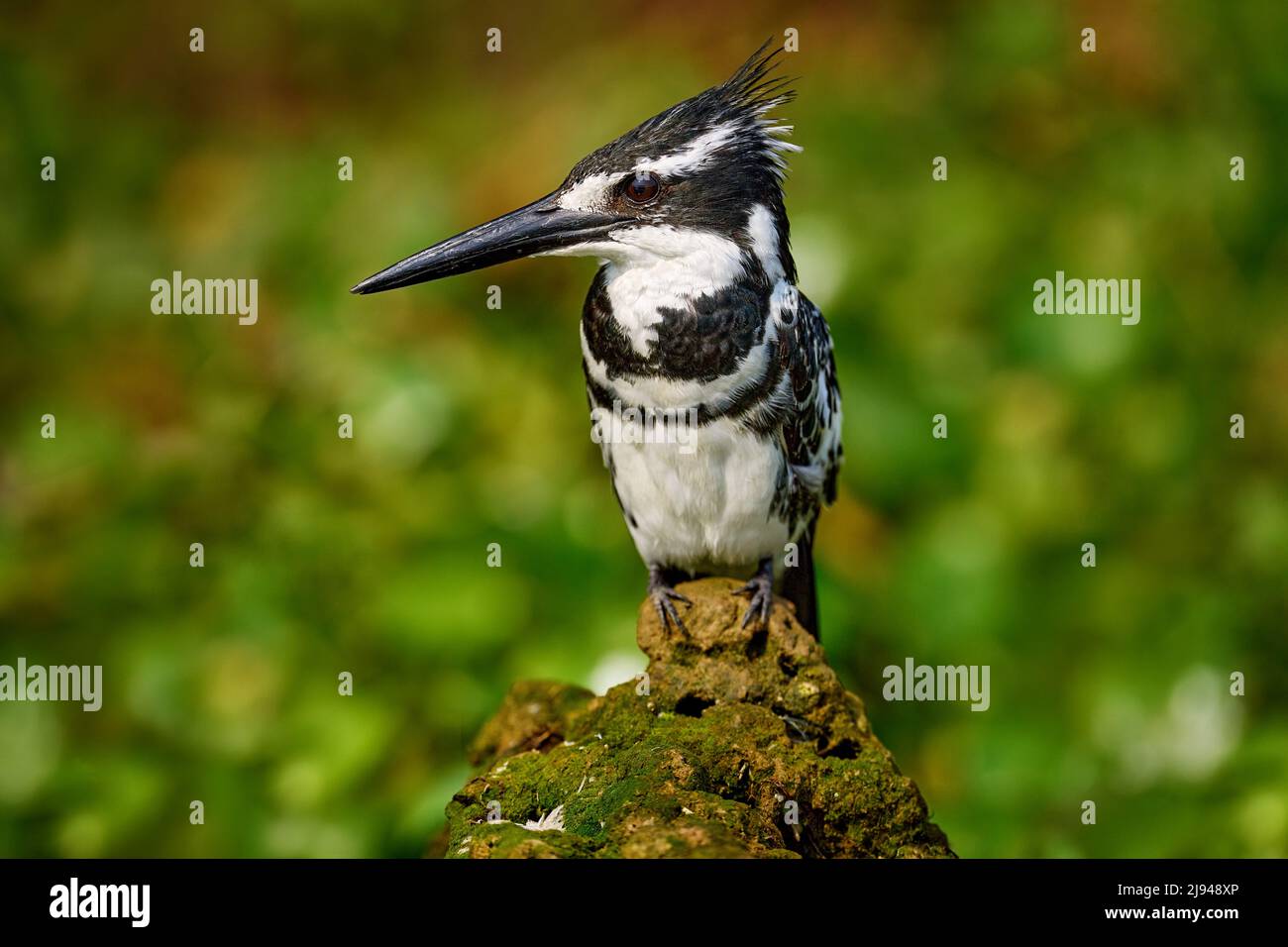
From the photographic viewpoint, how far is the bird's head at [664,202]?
3.11 meters

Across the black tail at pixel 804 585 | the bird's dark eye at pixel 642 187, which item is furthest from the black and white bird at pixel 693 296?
the black tail at pixel 804 585

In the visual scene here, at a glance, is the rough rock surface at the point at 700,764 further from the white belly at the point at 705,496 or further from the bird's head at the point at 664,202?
the bird's head at the point at 664,202

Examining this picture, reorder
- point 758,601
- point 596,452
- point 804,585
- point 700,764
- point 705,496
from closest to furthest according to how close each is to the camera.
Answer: point 700,764, point 758,601, point 705,496, point 804,585, point 596,452

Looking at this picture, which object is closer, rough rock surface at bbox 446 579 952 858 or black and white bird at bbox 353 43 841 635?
rough rock surface at bbox 446 579 952 858

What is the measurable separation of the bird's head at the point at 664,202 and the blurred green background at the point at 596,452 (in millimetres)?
1152

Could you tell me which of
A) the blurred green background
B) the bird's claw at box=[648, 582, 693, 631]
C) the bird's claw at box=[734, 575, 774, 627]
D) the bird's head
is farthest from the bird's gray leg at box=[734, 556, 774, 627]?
the bird's head

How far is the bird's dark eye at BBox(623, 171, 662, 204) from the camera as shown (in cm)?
310

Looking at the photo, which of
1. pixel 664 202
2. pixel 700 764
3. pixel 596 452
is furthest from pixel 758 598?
pixel 596 452

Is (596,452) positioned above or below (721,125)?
below

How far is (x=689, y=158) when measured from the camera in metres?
3.12

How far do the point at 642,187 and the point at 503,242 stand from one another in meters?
0.33

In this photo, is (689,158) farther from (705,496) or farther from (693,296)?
(705,496)

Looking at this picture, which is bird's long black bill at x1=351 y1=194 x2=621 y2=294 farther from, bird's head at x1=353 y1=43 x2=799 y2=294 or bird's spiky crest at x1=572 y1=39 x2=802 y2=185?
bird's spiky crest at x1=572 y1=39 x2=802 y2=185

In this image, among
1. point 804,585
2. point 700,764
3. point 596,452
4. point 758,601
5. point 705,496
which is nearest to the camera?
point 700,764
